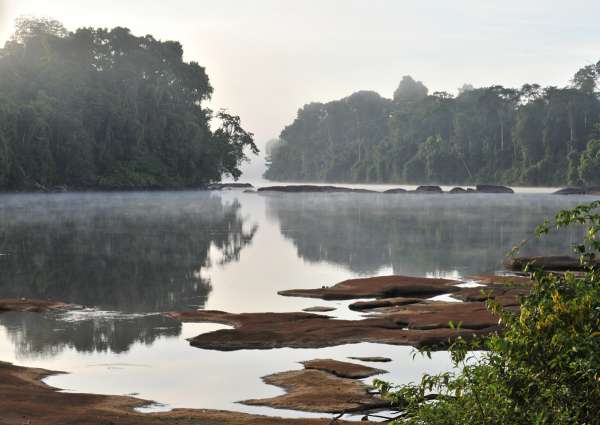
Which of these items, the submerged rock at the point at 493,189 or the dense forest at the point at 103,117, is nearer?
the dense forest at the point at 103,117

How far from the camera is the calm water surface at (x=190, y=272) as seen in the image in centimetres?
1758

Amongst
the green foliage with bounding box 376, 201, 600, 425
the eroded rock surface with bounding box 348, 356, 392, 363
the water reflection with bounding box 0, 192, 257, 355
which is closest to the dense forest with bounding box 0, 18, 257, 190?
the water reflection with bounding box 0, 192, 257, 355

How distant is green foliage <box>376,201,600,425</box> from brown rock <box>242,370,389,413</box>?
516 cm

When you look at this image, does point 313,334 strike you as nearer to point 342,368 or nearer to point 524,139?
point 342,368

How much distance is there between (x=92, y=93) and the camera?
132 meters

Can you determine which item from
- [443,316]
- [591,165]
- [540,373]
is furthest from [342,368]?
[591,165]

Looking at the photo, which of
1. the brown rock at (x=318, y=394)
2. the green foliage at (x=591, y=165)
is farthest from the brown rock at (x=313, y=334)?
the green foliage at (x=591, y=165)

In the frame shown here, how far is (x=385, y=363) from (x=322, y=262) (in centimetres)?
2269

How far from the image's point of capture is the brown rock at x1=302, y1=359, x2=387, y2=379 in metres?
16.9

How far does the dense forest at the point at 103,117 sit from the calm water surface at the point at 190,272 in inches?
1344

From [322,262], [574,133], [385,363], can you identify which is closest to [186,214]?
[322,262]

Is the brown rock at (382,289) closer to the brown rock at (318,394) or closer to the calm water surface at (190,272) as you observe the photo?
the calm water surface at (190,272)

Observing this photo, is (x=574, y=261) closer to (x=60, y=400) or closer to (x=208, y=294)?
(x=208, y=294)

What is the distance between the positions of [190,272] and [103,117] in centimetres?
9928
